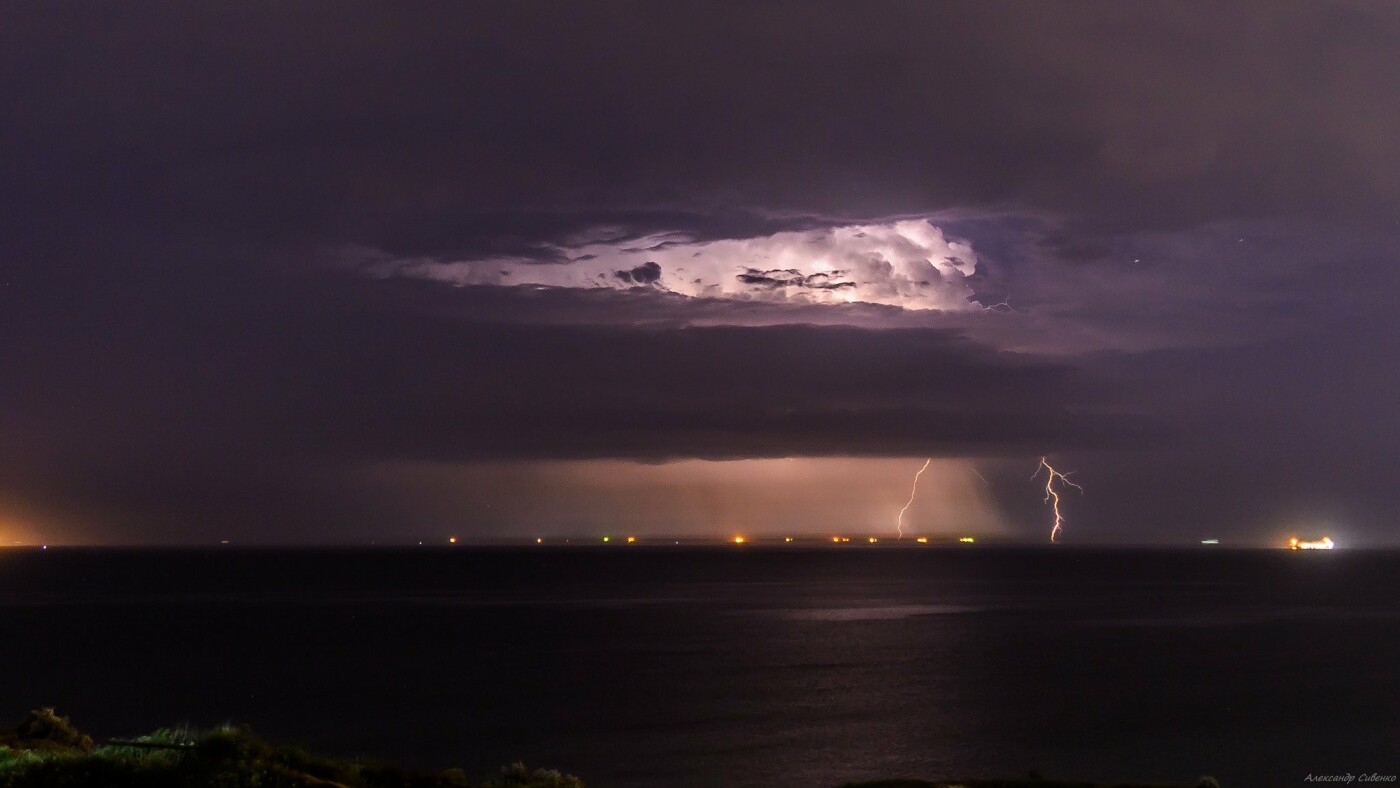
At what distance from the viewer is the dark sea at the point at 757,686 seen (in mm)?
46625

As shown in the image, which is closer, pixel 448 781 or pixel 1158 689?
pixel 448 781

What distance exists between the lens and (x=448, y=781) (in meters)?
21.8

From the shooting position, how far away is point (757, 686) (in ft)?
214

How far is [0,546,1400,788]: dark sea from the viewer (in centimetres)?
4662

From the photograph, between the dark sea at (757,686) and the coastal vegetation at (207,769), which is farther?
the dark sea at (757,686)

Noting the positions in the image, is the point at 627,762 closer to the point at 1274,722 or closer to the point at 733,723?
the point at 733,723

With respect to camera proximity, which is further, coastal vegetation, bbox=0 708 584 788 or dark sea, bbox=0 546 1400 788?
dark sea, bbox=0 546 1400 788

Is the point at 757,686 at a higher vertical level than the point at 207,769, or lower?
lower

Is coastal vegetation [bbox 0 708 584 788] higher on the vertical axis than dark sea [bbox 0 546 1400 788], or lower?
higher

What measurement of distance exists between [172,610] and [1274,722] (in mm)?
112017

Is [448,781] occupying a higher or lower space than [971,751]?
Answer: higher

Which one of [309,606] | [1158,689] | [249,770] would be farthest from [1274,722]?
[309,606]

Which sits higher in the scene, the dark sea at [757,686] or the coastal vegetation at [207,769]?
the coastal vegetation at [207,769]

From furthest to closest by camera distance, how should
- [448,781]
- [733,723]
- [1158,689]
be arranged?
[1158,689]
[733,723]
[448,781]
